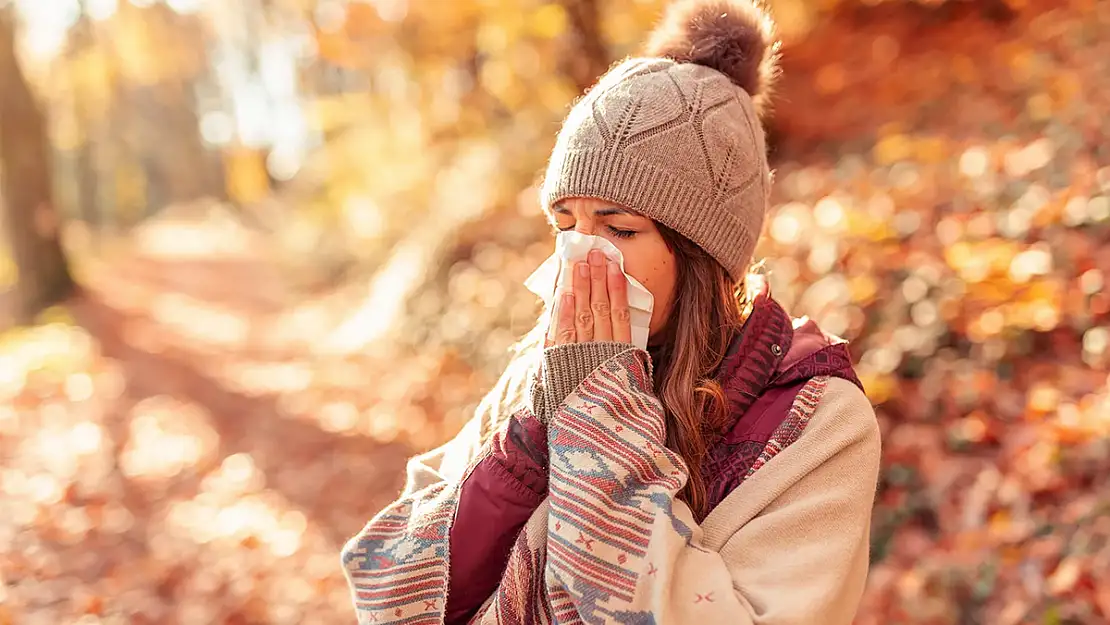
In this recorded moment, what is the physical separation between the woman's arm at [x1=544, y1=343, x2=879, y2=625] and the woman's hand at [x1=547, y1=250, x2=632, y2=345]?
5 centimetres

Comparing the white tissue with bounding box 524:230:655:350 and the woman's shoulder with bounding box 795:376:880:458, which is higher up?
the white tissue with bounding box 524:230:655:350

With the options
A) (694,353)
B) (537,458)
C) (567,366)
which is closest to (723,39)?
(694,353)

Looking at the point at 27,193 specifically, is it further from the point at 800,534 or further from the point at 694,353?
the point at 800,534

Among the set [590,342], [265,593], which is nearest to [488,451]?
[590,342]

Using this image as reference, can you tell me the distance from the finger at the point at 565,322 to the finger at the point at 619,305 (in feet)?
0.28

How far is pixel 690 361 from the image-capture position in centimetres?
206

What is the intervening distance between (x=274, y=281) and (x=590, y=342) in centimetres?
1555

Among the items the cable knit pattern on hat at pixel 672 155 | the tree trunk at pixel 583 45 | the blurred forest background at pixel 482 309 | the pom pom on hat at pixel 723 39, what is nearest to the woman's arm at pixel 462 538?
the cable knit pattern on hat at pixel 672 155

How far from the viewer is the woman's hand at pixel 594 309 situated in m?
1.95

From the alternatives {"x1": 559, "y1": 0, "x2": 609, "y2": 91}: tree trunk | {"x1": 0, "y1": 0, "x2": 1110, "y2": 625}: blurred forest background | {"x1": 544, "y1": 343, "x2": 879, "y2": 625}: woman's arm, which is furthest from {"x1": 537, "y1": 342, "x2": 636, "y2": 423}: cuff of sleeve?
{"x1": 559, "y1": 0, "x2": 609, "y2": 91}: tree trunk

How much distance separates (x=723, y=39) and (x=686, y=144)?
375 millimetres

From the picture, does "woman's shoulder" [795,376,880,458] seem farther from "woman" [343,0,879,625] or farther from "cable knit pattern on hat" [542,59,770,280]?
"cable knit pattern on hat" [542,59,770,280]

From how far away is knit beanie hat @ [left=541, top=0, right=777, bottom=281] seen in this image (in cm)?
203

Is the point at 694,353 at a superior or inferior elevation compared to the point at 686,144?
inferior
